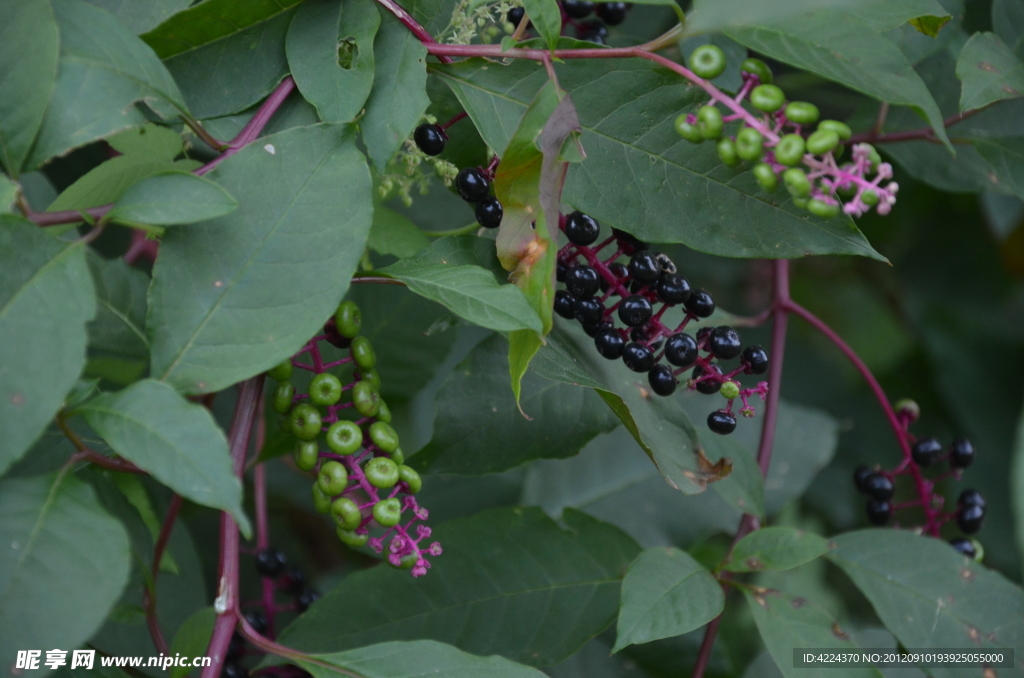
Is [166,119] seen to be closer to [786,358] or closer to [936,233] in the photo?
[786,358]

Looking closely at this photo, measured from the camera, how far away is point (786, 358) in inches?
110

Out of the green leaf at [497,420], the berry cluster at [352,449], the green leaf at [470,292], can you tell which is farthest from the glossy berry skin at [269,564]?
the green leaf at [470,292]

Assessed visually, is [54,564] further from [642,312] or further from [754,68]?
[754,68]

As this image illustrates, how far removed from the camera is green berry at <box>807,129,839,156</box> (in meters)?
0.81

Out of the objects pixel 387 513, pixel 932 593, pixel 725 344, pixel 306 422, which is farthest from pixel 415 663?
pixel 932 593

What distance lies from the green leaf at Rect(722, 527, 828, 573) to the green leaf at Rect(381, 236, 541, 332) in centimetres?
65

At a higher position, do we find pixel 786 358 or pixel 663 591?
pixel 663 591

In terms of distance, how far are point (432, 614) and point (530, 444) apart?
0.32 metres

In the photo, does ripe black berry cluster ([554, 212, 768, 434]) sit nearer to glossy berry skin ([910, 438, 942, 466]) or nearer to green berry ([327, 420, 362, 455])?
green berry ([327, 420, 362, 455])

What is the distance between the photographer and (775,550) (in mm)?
1217

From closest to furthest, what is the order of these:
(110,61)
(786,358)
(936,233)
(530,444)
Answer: (110,61)
(530,444)
(786,358)
(936,233)

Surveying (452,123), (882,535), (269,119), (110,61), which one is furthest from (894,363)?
(110,61)

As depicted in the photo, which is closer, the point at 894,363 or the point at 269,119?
the point at 269,119

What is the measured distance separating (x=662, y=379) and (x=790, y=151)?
0.34m
